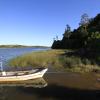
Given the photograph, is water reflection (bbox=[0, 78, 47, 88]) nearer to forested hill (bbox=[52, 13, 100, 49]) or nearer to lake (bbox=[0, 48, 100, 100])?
lake (bbox=[0, 48, 100, 100])

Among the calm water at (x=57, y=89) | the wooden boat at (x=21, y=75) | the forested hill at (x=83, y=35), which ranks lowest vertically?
the calm water at (x=57, y=89)

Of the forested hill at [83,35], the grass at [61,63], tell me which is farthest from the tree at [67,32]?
the grass at [61,63]

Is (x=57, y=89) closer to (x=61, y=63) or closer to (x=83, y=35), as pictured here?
(x=61, y=63)

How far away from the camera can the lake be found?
2633 centimetres

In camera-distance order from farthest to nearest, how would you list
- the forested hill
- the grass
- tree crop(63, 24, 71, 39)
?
tree crop(63, 24, 71, 39) < the forested hill < the grass

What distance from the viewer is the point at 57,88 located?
30.0m

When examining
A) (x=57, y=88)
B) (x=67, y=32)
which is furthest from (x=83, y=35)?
(x=57, y=88)

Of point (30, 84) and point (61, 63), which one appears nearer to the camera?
point (30, 84)

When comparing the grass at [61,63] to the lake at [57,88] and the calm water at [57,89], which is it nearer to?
the lake at [57,88]

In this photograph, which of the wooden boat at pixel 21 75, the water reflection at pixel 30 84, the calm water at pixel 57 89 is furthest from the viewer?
the wooden boat at pixel 21 75

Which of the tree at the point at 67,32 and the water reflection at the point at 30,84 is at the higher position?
the tree at the point at 67,32

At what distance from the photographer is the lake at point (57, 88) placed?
26.3 metres

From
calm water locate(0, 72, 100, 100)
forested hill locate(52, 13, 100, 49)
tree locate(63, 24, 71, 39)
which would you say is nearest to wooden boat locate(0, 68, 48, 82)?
calm water locate(0, 72, 100, 100)

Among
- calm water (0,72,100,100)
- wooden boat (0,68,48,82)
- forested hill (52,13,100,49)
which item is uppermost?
forested hill (52,13,100,49)
